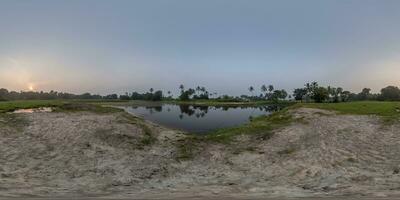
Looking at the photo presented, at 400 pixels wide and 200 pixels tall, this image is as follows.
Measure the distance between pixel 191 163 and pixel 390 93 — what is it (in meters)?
121

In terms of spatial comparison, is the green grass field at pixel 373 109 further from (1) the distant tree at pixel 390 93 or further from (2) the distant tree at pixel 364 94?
(2) the distant tree at pixel 364 94

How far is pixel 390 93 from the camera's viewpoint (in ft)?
410

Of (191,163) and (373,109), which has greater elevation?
(373,109)

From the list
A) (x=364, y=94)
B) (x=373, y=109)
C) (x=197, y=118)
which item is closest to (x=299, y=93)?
(x=364, y=94)

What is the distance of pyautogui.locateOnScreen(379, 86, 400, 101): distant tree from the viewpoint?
120475 mm

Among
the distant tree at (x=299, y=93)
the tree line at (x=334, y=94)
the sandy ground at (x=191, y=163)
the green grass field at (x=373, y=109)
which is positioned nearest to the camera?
the sandy ground at (x=191, y=163)

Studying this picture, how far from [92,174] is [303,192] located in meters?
9.40

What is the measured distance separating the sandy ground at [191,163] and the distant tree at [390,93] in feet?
331

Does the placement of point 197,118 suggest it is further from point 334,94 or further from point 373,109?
point 334,94

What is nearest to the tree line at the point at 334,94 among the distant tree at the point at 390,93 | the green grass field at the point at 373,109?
the distant tree at the point at 390,93

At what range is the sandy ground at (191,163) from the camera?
14.6m

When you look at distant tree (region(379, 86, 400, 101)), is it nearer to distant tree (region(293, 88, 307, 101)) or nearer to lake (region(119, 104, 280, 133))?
distant tree (region(293, 88, 307, 101))

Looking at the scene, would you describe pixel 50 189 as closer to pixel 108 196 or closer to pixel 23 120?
pixel 108 196

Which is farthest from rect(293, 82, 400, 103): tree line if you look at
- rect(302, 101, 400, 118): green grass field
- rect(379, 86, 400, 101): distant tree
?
rect(302, 101, 400, 118): green grass field
